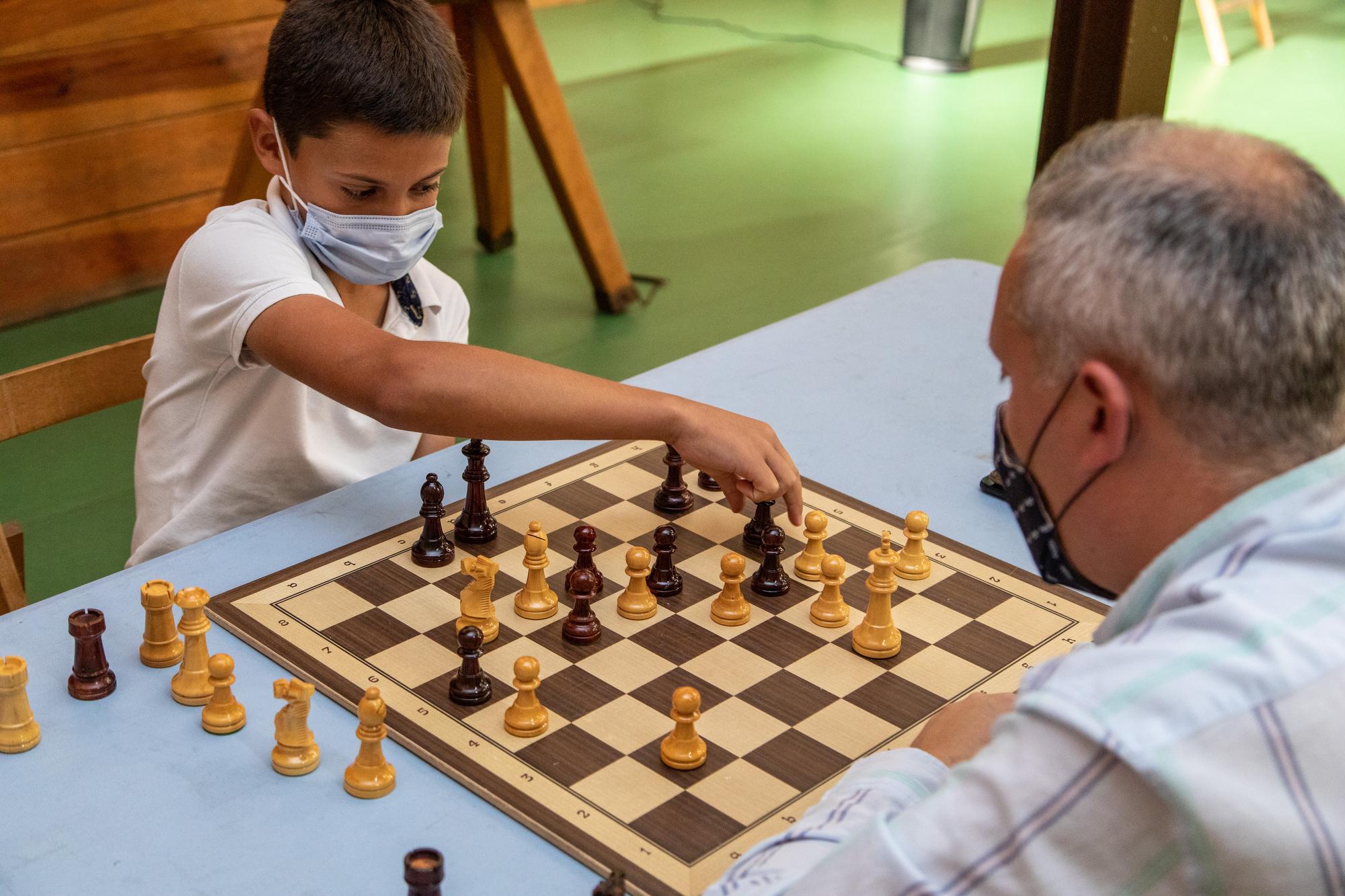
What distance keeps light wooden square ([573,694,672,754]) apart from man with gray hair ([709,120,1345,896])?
0.89 feet

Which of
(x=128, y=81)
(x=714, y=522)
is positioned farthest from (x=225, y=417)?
(x=128, y=81)

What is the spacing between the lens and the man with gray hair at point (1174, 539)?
2.41ft

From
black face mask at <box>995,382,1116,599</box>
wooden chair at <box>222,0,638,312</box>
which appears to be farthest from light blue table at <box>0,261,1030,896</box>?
wooden chair at <box>222,0,638,312</box>

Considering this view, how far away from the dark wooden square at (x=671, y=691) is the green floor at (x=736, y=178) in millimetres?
1957

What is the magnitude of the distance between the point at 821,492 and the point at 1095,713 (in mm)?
956

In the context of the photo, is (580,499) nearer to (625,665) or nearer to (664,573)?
(664,573)

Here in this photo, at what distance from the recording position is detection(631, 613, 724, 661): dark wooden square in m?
1.35

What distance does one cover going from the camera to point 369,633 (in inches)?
53.8

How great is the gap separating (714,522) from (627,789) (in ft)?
1.79

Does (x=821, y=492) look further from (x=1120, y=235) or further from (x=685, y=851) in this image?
(x=1120, y=235)

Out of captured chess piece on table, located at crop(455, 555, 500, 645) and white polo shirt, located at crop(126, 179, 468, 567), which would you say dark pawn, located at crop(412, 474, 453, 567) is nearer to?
captured chess piece on table, located at crop(455, 555, 500, 645)

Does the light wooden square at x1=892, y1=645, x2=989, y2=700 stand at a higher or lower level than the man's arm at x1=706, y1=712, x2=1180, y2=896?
lower

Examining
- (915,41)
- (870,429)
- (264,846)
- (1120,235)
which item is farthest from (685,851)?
(915,41)

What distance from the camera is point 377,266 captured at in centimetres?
180
